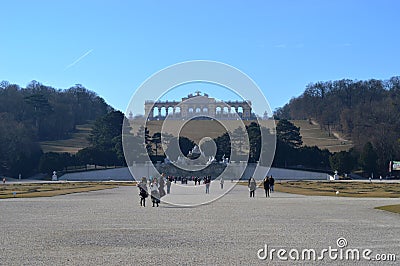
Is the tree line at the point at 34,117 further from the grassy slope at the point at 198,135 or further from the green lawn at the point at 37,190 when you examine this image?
the green lawn at the point at 37,190

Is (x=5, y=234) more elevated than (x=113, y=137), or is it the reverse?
(x=113, y=137)

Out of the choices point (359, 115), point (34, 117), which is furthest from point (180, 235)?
point (34, 117)

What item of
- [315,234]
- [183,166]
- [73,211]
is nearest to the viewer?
[315,234]

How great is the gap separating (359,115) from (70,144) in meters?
48.3

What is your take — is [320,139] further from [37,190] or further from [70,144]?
[37,190]

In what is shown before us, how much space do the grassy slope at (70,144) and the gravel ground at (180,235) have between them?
8085cm

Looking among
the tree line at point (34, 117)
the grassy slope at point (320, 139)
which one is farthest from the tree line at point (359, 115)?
the tree line at point (34, 117)

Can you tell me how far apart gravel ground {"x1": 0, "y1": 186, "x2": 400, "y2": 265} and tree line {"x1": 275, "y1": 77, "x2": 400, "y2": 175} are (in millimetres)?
60685

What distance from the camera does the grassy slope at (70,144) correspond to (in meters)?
99.4

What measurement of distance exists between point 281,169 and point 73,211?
6366 centimetres

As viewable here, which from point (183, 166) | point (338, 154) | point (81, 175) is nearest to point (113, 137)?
point (81, 175)

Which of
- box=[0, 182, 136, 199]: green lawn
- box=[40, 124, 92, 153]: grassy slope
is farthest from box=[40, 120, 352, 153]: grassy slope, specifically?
box=[0, 182, 136, 199]: green lawn

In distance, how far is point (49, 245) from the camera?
39.0 ft

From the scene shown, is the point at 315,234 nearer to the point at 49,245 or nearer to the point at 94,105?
the point at 49,245
